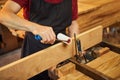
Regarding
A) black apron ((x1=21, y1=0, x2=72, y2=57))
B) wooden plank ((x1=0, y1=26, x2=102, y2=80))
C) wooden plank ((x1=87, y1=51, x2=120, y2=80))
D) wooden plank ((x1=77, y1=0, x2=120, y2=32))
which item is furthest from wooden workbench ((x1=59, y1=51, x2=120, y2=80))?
wooden plank ((x1=77, y1=0, x2=120, y2=32))

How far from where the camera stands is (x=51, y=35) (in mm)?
1088

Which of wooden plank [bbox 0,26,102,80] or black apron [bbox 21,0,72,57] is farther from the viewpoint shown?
black apron [bbox 21,0,72,57]

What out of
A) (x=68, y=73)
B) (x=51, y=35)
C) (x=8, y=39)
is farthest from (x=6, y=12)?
(x=8, y=39)

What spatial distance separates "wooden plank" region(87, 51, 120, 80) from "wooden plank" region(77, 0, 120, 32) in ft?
2.70

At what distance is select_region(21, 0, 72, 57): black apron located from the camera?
1.37 metres

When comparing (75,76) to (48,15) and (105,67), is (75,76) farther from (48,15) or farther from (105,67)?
(48,15)

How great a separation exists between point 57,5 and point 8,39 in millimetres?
2082

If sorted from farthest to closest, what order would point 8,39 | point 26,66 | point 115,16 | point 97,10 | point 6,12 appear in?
1. point 8,39
2. point 115,16
3. point 97,10
4. point 6,12
5. point 26,66

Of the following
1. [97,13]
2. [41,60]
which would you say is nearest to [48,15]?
[41,60]

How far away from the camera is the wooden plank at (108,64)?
104cm

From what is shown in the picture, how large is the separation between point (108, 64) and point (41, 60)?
0.35m

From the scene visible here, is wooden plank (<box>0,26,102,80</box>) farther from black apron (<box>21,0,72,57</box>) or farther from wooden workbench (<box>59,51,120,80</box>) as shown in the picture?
black apron (<box>21,0,72,57</box>)

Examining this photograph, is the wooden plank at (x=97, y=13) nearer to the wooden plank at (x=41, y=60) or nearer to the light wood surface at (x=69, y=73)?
the wooden plank at (x=41, y=60)

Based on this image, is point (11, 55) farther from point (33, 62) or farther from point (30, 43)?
point (33, 62)
